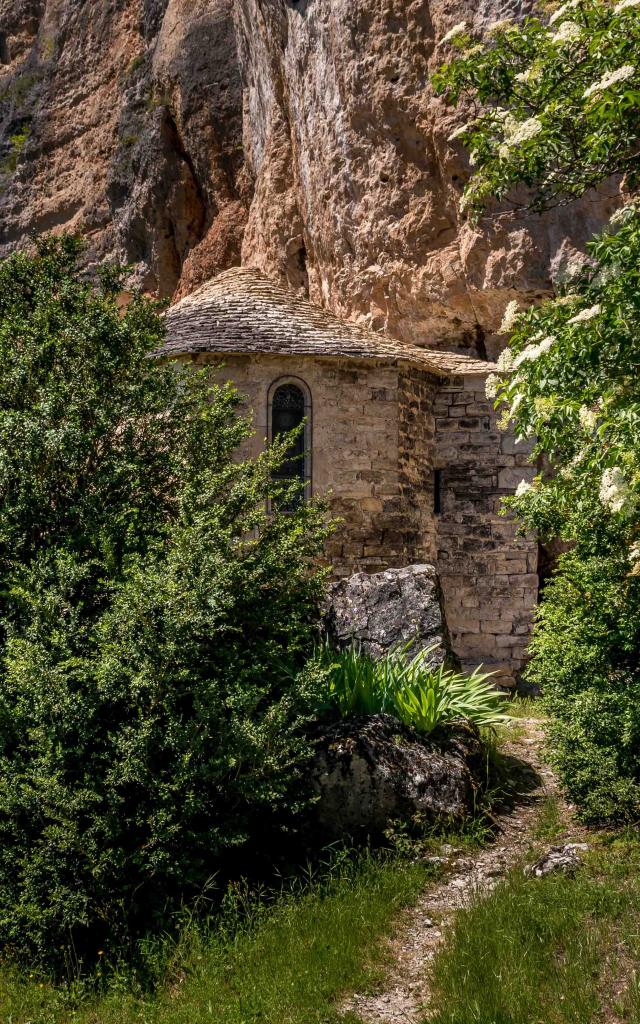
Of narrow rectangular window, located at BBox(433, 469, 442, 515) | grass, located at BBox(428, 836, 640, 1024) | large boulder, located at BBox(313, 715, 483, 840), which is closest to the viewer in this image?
grass, located at BBox(428, 836, 640, 1024)

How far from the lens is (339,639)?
31.0 ft

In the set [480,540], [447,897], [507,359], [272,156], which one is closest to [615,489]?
[507,359]

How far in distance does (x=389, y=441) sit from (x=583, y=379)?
8.68m

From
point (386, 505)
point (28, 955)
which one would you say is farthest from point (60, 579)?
point (386, 505)

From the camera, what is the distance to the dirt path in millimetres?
5738

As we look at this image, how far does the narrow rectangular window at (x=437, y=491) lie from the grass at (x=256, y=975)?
9.65 m

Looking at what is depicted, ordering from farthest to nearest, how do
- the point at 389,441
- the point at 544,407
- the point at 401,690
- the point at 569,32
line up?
the point at 389,441
the point at 401,690
the point at 569,32
the point at 544,407

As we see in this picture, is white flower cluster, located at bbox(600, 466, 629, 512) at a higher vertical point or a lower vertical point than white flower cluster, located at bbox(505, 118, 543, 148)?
lower

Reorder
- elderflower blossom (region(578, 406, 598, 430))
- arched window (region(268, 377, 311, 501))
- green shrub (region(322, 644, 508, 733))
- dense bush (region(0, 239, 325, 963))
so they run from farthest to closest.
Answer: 1. arched window (region(268, 377, 311, 501))
2. green shrub (region(322, 644, 508, 733))
3. dense bush (region(0, 239, 325, 963))
4. elderflower blossom (region(578, 406, 598, 430))

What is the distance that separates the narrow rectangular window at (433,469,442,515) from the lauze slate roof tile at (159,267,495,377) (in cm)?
165

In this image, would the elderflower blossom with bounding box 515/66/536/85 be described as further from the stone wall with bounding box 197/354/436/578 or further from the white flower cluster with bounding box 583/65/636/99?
the stone wall with bounding box 197/354/436/578

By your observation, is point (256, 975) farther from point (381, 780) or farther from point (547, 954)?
point (381, 780)

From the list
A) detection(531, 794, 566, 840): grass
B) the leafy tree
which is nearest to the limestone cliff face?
the leafy tree

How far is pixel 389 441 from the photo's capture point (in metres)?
14.9
